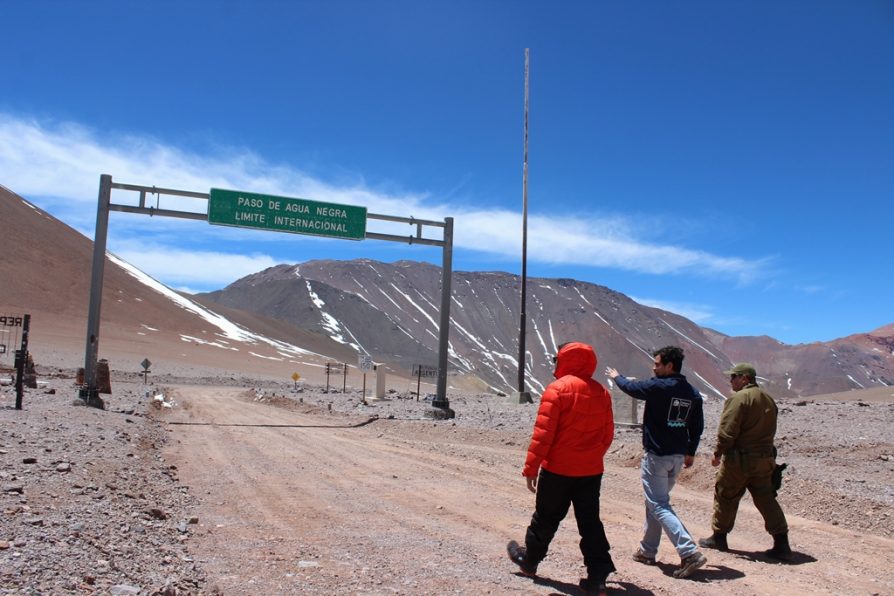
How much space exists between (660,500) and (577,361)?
60.4 inches

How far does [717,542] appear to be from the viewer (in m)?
6.77

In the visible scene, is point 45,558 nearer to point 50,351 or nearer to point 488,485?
point 488,485

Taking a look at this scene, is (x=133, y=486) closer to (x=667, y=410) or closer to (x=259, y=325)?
(x=667, y=410)

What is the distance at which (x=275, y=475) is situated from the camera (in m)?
10.3

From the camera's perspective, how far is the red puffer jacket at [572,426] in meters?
5.14

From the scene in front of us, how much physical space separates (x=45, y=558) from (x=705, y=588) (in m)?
4.60

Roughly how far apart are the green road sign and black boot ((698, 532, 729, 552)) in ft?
56.0

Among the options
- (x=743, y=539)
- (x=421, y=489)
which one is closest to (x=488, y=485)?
(x=421, y=489)

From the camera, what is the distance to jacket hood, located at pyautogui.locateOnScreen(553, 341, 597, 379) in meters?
5.27

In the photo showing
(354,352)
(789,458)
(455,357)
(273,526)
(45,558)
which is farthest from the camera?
(455,357)

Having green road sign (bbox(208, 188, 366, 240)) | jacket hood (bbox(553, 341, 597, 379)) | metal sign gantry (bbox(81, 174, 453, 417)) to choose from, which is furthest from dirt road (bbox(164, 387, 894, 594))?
green road sign (bbox(208, 188, 366, 240))

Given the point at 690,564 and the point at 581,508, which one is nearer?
the point at 581,508

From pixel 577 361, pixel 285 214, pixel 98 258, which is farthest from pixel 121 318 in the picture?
pixel 577 361

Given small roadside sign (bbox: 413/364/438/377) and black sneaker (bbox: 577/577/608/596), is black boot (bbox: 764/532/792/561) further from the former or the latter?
small roadside sign (bbox: 413/364/438/377)
